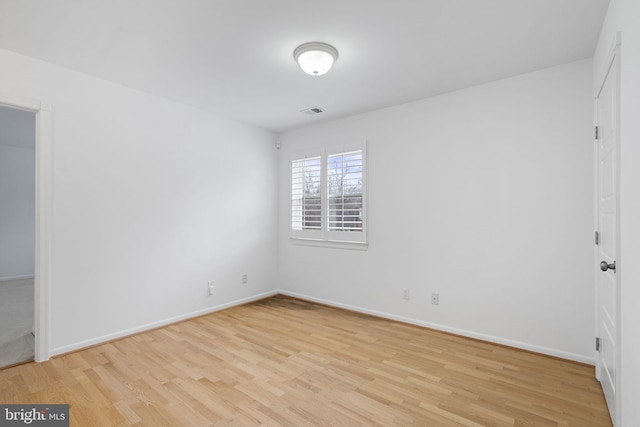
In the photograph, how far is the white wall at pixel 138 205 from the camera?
2.83 m

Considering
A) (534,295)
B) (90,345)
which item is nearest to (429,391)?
(534,295)

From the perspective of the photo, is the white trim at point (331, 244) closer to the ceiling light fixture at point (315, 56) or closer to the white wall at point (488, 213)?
the white wall at point (488, 213)

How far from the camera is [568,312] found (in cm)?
270

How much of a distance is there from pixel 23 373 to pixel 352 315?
314cm

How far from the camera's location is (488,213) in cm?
312

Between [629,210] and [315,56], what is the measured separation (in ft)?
7.28

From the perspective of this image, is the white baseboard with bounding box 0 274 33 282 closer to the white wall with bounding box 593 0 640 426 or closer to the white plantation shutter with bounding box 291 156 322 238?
the white plantation shutter with bounding box 291 156 322 238

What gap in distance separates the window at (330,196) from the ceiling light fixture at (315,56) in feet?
5.17

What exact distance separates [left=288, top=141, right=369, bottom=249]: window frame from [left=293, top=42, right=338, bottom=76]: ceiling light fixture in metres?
1.56

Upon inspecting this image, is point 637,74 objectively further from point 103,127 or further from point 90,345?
point 90,345

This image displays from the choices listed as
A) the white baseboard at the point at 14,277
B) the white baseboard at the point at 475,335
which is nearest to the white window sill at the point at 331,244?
the white baseboard at the point at 475,335

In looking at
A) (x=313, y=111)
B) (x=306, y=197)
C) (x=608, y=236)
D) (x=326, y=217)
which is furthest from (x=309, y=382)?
(x=313, y=111)

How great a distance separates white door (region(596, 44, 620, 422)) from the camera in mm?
1762

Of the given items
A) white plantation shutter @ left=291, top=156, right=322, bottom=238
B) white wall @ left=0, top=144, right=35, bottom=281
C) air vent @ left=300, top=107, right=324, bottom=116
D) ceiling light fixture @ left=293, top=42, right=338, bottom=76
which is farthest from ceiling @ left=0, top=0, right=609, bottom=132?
white wall @ left=0, top=144, right=35, bottom=281
